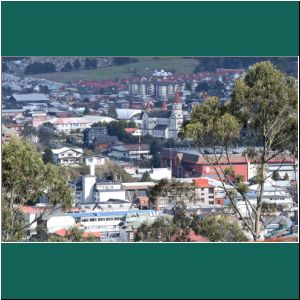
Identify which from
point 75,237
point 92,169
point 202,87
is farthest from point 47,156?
point 202,87

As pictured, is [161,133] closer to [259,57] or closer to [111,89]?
[111,89]

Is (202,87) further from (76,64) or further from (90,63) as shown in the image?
(76,64)

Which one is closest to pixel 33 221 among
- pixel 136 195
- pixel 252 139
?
pixel 136 195

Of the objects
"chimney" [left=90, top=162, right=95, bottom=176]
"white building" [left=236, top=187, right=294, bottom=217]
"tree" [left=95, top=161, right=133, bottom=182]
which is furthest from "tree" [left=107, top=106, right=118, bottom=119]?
"white building" [left=236, top=187, right=294, bottom=217]

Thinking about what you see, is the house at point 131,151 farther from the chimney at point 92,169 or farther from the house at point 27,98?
the house at point 27,98

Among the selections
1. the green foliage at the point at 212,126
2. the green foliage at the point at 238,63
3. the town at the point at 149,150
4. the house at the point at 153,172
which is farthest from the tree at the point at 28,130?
the green foliage at the point at 212,126
